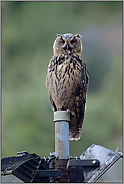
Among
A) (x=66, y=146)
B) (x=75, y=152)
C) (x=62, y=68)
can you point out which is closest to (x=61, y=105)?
(x=62, y=68)

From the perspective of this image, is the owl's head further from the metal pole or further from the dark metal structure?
the dark metal structure

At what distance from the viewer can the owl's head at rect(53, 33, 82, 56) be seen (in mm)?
3447

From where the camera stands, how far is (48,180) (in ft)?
8.09

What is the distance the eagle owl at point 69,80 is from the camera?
11.0 ft

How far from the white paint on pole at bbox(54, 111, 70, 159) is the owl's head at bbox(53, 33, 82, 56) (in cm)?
97

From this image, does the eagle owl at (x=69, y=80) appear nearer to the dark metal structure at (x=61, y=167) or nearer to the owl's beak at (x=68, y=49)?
the owl's beak at (x=68, y=49)

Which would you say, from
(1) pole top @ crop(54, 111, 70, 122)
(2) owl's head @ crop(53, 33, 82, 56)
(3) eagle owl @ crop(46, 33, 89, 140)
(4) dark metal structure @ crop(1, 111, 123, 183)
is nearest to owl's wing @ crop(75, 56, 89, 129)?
(3) eagle owl @ crop(46, 33, 89, 140)

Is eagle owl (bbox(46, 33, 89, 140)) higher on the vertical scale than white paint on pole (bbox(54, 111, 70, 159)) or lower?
higher

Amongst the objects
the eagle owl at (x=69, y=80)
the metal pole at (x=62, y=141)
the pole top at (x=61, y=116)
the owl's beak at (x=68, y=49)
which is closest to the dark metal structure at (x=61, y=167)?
the metal pole at (x=62, y=141)

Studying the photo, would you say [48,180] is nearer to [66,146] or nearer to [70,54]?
[66,146]

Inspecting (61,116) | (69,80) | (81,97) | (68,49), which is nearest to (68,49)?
(68,49)

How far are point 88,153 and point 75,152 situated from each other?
8.94m

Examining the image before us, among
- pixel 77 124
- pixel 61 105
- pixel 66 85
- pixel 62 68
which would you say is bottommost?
pixel 77 124

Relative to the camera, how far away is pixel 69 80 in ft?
10.9
